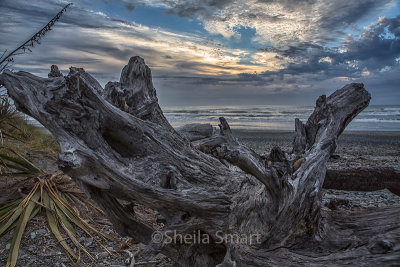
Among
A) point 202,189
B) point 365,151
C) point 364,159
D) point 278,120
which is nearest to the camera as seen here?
point 202,189

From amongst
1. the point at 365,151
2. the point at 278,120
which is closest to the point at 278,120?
the point at 278,120

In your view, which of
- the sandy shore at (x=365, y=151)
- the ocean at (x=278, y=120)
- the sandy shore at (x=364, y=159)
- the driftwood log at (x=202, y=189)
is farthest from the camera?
the ocean at (x=278, y=120)

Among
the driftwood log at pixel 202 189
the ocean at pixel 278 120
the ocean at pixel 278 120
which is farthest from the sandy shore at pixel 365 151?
the driftwood log at pixel 202 189

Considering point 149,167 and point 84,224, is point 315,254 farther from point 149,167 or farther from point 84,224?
point 84,224

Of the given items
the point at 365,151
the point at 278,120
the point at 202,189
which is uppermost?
the point at 278,120

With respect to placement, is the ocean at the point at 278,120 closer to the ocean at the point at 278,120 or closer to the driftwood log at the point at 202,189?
the ocean at the point at 278,120

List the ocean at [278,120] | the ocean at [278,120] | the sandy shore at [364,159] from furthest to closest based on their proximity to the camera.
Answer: the ocean at [278,120], the ocean at [278,120], the sandy shore at [364,159]

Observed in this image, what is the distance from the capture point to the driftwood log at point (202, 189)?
2703 mm

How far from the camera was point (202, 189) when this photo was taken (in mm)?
3014

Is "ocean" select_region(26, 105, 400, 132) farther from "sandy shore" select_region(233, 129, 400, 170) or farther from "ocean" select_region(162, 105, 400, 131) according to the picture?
A: "sandy shore" select_region(233, 129, 400, 170)

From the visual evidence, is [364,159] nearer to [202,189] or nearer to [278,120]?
[202,189]

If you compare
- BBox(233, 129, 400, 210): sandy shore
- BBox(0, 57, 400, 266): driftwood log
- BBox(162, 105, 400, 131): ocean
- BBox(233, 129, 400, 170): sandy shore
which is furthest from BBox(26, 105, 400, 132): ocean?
BBox(0, 57, 400, 266): driftwood log

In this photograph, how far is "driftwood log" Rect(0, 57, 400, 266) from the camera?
270 cm

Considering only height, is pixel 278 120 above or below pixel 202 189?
above
